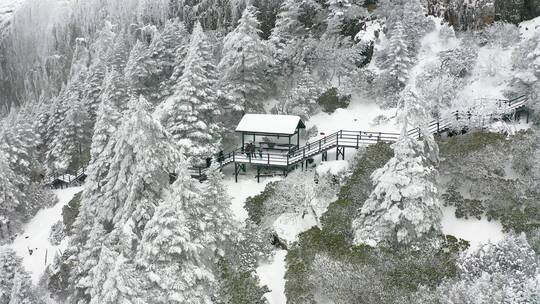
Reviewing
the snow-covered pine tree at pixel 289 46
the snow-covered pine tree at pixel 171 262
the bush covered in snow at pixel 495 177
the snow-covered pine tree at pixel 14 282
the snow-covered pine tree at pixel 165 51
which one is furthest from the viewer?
the snow-covered pine tree at pixel 165 51

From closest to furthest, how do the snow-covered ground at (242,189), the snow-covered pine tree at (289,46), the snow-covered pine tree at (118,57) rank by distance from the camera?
the snow-covered ground at (242,189)
the snow-covered pine tree at (289,46)
the snow-covered pine tree at (118,57)

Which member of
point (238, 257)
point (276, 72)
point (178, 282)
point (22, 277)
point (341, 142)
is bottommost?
point (22, 277)

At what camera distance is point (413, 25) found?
132 feet

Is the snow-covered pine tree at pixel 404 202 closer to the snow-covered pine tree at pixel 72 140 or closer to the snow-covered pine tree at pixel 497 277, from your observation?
the snow-covered pine tree at pixel 497 277

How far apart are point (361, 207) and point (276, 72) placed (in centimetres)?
1705

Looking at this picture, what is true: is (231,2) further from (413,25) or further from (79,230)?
(79,230)

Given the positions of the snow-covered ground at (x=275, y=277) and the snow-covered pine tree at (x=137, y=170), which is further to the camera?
the snow-covered ground at (x=275, y=277)

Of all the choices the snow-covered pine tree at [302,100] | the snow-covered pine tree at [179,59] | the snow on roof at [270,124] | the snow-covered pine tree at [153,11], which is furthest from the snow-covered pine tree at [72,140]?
the snow on roof at [270,124]

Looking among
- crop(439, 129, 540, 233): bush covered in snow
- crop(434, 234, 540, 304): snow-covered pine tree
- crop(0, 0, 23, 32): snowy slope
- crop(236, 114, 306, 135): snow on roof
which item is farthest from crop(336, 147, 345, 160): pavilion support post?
crop(0, 0, 23, 32): snowy slope

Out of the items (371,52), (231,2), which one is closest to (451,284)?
(371,52)

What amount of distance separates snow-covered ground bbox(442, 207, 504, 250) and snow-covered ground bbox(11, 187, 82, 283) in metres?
25.5

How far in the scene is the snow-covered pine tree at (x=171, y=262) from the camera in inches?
Answer: 738

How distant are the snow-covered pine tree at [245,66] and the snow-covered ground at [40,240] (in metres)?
16.3

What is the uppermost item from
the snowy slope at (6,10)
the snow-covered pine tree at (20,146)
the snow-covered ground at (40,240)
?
the snowy slope at (6,10)
